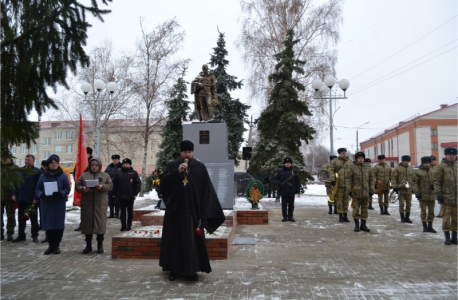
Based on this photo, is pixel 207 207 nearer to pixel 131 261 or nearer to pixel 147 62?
pixel 131 261

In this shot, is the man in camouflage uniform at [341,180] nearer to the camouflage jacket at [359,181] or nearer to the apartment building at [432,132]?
the camouflage jacket at [359,181]

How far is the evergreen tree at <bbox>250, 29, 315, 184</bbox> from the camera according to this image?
18.5 meters

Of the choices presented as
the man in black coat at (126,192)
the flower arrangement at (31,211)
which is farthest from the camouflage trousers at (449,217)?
the flower arrangement at (31,211)

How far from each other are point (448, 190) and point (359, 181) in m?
2.23

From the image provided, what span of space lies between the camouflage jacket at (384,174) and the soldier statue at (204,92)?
6373 millimetres

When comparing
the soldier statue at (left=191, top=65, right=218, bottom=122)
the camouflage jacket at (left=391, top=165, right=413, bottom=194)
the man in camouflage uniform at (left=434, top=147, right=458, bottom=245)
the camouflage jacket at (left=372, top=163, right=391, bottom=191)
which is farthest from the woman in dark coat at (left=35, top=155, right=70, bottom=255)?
the camouflage jacket at (left=372, top=163, right=391, bottom=191)

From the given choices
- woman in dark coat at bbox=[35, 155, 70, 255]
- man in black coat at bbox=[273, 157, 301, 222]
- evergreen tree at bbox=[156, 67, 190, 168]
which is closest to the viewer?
woman in dark coat at bbox=[35, 155, 70, 255]

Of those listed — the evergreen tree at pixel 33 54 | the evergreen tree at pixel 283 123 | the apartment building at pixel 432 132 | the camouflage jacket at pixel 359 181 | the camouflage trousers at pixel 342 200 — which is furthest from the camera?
the apartment building at pixel 432 132

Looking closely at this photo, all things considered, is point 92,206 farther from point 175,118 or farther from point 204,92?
point 175,118

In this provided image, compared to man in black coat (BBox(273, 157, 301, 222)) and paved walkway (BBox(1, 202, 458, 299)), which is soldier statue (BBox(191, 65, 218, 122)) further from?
paved walkway (BBox(1, 202, 458, 299))

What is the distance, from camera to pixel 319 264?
626 centimetres

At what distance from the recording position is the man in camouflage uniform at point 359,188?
9.77 metres

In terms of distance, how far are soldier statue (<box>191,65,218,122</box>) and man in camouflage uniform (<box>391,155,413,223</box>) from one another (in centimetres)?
603

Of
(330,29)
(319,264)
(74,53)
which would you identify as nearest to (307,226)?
(319,264)
